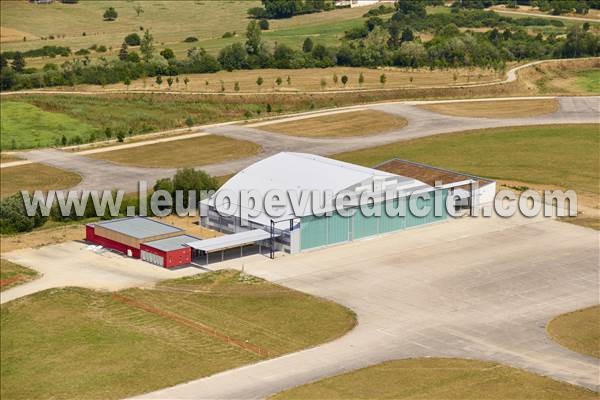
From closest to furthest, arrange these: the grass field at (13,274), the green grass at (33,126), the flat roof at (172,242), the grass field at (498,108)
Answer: the grass field at (13,274) → the flat roof at (172,242) → the green grass at (33,126) → the grass field at (498,108)

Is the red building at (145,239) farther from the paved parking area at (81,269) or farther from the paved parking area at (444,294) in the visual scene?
the paved parking area at (444,294)

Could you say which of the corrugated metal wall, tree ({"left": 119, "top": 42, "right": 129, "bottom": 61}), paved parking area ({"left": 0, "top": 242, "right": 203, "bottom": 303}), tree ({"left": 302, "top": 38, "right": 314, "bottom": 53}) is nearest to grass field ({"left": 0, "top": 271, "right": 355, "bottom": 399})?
paved parking area ({"left": 0, "top": 242, "right": 203, "bottom": 303})

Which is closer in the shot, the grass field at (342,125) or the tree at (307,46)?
the grass field at (342,125)

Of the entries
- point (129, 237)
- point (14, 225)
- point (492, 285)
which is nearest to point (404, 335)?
point (492, 285)

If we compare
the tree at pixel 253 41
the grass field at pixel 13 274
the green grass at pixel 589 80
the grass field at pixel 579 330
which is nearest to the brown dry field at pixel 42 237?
the grass field at pixel 13 274

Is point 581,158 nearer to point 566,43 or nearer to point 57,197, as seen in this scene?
point 57,197

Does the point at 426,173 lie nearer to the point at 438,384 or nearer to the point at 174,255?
the point at 174,255
